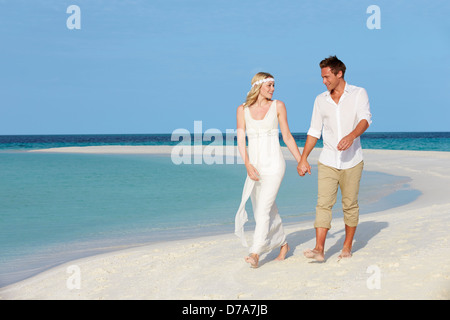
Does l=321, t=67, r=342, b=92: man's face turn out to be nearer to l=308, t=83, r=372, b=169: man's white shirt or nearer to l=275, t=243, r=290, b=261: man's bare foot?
l=308, t=83, r=372, b=169: man's white shirt

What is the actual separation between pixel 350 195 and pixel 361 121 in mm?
789

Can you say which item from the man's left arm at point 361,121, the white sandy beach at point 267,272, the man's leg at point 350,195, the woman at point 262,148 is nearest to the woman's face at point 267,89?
the woman at point 262,148

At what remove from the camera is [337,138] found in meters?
4.84

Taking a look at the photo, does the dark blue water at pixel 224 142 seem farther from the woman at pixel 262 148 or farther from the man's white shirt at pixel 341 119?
the woman at pixel 262 148

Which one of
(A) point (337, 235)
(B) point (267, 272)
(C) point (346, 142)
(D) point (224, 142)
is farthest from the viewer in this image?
(D) point (224, 142)

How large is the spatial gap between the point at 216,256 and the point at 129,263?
983 millimetres

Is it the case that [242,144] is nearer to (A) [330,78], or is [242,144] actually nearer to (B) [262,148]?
(B) [262,148]

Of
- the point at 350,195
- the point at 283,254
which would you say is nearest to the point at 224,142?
the point at 283,254

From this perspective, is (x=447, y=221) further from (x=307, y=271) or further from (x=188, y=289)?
(x=188, y=289)

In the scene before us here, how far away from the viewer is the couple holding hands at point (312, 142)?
4805 mm

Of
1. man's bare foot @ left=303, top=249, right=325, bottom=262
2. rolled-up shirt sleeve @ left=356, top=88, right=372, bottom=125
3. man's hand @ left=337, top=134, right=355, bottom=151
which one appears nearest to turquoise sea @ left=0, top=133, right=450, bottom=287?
man's bare foot @ left=303, top=249, right=325, bottom=262

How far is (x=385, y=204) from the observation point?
10.4m

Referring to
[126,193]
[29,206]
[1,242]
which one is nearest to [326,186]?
[1,242]

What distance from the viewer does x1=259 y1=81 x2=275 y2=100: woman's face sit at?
4.85 m
